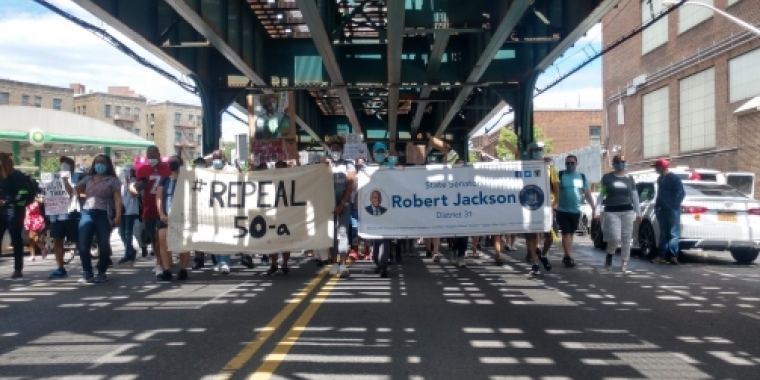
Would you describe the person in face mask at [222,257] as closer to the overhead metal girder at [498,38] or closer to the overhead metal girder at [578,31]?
the overhead metal girder at [498,38]

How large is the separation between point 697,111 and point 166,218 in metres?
34.7

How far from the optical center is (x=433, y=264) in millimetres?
13812

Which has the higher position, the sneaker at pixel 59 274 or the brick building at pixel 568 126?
the brick building at pixel 568 126

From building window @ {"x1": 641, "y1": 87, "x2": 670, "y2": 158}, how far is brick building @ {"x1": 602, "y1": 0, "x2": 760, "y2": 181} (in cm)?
6

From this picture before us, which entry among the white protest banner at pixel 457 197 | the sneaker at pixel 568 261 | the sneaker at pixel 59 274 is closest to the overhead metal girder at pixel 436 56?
the white protest banner at pixel 457 197

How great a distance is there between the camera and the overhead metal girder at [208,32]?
11.5 meters

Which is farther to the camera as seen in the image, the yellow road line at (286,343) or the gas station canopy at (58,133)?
the gas station canopy at (58,133)

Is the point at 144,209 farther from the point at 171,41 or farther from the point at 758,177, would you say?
the point at 758,177

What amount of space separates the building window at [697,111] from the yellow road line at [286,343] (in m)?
33.5

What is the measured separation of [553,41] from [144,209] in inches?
336

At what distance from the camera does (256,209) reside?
1187cm

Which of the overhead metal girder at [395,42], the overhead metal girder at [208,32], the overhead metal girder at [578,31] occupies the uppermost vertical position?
the overhead metal girder at [578,31]

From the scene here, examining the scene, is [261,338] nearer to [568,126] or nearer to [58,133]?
[58,133]

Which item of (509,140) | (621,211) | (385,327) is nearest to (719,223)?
(621,211)
